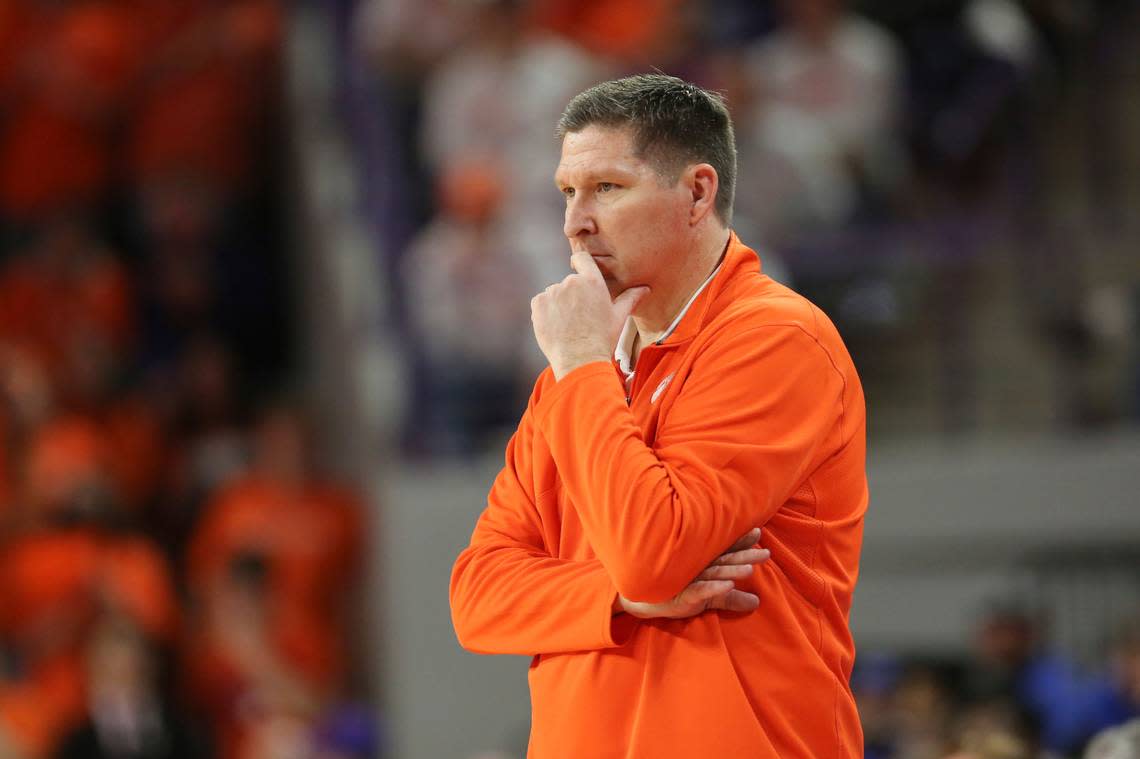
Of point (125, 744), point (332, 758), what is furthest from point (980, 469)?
point (125, 744)

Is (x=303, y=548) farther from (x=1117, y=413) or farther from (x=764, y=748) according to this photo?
(x=764, y=748)

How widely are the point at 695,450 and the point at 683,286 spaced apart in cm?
35

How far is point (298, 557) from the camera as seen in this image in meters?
8.17

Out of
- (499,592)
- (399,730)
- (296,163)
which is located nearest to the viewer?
(499,592)

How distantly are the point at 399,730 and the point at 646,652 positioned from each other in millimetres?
4969

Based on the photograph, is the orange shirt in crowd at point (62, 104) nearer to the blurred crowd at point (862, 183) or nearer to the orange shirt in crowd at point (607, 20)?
the blurred crowd at point (862, 183)

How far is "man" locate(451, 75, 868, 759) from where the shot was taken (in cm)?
237

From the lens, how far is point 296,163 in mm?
9781

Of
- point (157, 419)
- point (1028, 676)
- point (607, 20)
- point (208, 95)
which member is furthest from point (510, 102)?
point (1028, 676)

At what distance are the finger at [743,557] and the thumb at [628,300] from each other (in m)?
0.38

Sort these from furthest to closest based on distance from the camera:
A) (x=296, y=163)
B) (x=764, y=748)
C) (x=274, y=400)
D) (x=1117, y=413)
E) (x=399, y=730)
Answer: (x=296, y=163) → (x=274, y=400) → (x=399, y=730) → (x=1117, y=413) → (x=764, y=748)

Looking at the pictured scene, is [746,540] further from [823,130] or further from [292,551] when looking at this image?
[292,551]

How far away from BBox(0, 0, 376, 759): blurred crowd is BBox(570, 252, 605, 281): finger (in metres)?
4.81

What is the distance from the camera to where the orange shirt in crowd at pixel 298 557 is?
321 inches
